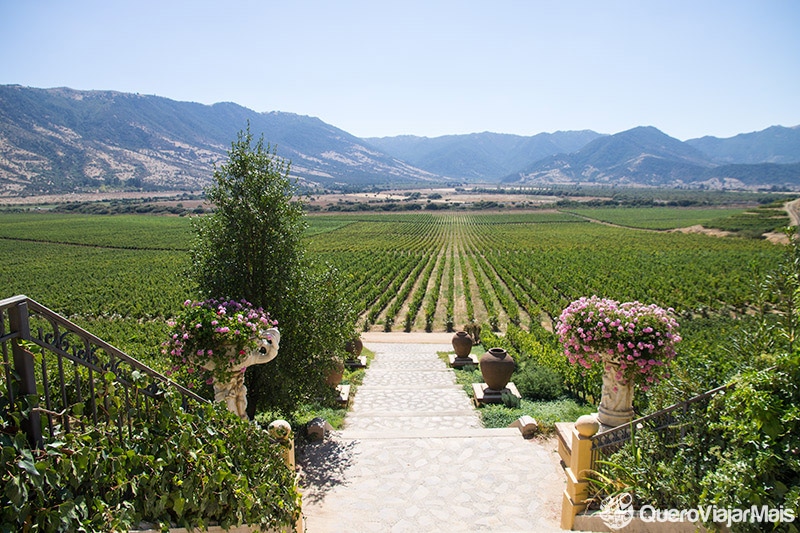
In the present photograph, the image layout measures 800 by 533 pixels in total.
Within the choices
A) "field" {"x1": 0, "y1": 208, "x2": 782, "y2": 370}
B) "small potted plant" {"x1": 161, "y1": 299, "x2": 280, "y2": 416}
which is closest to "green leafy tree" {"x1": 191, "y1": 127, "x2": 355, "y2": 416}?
"field" {"x1": 0, "y1": 208, "x2": 782, "y2": 370}

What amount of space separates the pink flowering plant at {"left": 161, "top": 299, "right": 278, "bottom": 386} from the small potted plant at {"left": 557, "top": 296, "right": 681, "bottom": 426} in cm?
431

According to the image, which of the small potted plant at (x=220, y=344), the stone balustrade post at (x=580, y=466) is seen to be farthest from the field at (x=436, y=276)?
the stone balustrade post at (x=580, y=466)

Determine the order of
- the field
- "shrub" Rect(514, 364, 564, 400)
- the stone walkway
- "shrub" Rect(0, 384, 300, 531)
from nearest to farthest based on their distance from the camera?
"shrub" Rect(0, 384, 300, 531), the stone walkway, "shrub" Rect(514, 364, 564, 400), the field

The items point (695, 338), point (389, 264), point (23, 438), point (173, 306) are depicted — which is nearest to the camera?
point (23, 438)

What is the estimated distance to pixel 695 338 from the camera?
1795cm

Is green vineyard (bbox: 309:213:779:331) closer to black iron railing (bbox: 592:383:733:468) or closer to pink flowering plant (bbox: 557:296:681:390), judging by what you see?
pink flowering plant (bbox: 557:296:681:390)

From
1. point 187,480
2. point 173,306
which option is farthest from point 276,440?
point 173,306

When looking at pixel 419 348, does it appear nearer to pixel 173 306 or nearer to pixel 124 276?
pixel 173 306

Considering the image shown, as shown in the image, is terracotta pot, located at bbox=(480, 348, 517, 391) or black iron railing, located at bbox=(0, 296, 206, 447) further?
terracotta pot, located at bbox=(480, 348, 517, 391)

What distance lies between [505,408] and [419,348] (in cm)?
939

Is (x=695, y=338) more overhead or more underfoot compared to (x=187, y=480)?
more underfoot

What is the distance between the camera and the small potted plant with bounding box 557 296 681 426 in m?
5.84

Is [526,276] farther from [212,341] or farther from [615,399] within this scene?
[212,341]

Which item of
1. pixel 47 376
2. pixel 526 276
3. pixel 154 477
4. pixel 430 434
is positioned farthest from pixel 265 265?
pixel 526 276
